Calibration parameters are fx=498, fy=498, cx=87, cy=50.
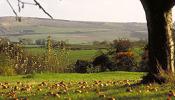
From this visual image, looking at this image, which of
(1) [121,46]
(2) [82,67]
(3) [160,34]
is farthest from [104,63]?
(3) [160,34]

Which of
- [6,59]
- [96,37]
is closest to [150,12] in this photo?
[6,59]

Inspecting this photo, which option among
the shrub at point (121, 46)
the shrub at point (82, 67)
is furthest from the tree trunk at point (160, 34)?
the shrub at point (121, 46)

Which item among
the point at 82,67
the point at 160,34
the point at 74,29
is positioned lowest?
the point at 82,67

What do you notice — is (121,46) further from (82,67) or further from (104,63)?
(82,67)

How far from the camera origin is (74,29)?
Result: 163125 millimetres

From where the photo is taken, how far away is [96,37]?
138 m

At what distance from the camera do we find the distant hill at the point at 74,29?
137125 millimetres

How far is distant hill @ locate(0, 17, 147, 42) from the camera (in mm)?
137125

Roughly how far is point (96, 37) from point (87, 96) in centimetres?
12885

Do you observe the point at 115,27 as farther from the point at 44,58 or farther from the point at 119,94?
the point at 119,94

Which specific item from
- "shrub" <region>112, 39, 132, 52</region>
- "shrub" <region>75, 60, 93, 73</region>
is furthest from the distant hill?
"shrub" <region>75, 60, 93, 73</region>

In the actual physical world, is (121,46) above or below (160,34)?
below

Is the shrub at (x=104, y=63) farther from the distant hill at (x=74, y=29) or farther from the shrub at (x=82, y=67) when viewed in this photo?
the distant hill at (x=74, y=29)

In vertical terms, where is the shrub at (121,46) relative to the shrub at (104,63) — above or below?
above
